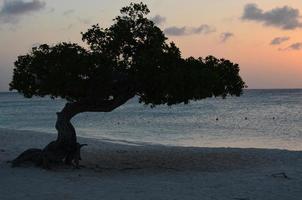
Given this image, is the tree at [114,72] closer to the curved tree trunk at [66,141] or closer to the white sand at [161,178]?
the curved tree trunk at [66,141]

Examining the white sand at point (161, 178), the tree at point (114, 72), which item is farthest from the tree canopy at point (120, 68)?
the white sand at point (161, 178)

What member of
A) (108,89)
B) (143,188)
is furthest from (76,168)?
(143,188)

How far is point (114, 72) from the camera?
1602cm

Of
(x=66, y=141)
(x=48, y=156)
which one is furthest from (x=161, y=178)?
(x=48, y=156)

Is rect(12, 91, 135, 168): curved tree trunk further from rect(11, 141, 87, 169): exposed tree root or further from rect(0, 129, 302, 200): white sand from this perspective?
rect(0, 129, 302, 200): white sand

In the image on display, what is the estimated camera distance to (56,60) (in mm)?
15648

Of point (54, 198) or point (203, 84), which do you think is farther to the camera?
point (203, 84)

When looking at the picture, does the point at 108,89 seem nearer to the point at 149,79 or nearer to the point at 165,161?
the point at 149,79

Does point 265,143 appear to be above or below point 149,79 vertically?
below

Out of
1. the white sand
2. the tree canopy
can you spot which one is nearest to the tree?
the tree canopy

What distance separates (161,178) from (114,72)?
359cm

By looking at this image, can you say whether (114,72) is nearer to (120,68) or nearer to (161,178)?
(120,68)

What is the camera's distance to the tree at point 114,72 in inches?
604

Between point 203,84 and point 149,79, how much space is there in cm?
166
